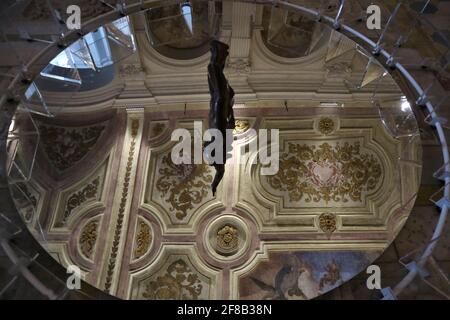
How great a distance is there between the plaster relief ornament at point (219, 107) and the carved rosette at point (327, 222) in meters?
0.63

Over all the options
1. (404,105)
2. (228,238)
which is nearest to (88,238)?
(228,238)

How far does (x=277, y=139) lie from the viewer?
2988mm

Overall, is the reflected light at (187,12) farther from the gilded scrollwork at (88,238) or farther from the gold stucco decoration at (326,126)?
the gilded scrollwork at (88,238)

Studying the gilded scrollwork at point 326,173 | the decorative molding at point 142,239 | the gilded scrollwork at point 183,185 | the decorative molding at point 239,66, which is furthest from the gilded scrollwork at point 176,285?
the decorative molding at point 239,66

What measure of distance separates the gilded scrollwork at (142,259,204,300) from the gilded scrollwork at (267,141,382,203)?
743 millimetres

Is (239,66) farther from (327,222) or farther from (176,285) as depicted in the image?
(176,285)

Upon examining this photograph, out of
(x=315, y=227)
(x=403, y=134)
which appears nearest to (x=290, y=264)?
(x=315, y=227)

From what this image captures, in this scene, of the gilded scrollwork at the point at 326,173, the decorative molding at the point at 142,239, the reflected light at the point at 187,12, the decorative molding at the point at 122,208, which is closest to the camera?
the decorative molding at the point at 122,208

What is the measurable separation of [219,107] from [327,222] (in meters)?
0.90

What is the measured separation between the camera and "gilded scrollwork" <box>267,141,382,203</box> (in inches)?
107

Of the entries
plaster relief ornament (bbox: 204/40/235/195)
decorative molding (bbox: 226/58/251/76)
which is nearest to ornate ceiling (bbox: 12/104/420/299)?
plaster relief ornament (bbox: 204/40/235/195)

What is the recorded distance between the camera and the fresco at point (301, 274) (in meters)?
2.22
